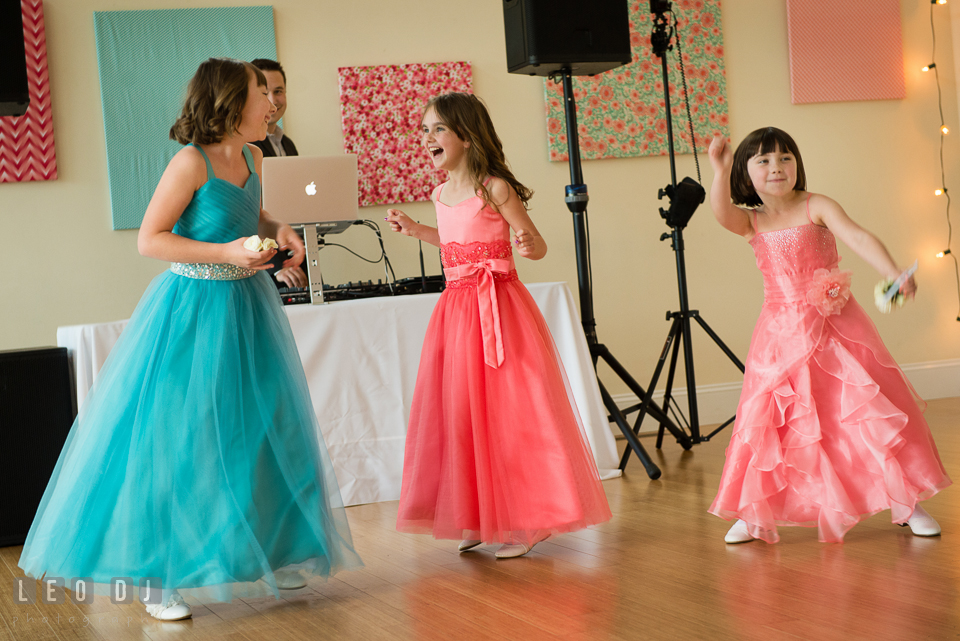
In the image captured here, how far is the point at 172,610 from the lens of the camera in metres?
1.98

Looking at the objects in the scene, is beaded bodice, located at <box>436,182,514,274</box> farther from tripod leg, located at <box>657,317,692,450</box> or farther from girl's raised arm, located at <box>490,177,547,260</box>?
tripod leg, located at <box>657,317,692,450</box>

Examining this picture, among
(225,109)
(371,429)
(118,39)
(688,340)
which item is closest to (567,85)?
(688,340)

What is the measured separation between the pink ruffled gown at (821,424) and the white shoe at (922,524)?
0.07m

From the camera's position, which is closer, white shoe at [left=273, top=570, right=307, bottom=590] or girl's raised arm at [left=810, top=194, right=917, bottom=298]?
white shoe at [left=273, top=570, right=307, bottom=590]

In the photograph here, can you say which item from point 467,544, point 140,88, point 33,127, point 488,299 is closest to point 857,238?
point 488,299

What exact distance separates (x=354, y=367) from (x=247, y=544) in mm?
1348

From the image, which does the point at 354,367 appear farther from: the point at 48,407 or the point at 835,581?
the point at 835,581

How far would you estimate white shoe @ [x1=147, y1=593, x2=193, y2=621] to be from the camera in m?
1.97

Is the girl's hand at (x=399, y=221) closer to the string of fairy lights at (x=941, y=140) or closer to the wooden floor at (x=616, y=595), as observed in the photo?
the wooden floor at (x=616, y=595)

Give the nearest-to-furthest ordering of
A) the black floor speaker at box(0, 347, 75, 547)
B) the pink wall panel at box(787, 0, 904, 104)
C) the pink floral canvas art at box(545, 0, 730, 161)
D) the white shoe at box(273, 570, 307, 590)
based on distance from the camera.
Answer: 1. the white shoe at box(273, 570, 307, 590)
2. the black floor speaker at box(0, 347, 75, 547)
3. the pink floral canvas art at box(545, 0, 730, 161)
4. the pink wall panel at box(787, 0, 904, 104)

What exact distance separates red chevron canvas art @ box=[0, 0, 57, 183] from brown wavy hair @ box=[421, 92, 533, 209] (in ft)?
7.83

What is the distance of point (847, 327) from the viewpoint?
2404 mm

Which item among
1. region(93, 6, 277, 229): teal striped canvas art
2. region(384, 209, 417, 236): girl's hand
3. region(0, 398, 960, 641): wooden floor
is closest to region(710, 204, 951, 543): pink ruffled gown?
region(0, 398, 960, 641): wooden floor

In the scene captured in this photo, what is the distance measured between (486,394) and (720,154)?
2.98 feet
